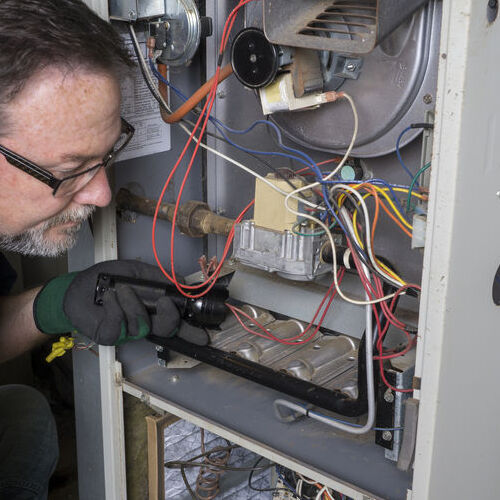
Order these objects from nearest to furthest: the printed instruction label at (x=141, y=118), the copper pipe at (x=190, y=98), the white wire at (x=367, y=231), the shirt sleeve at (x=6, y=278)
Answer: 1. the white wire at (x=367, y=231)
2. the copper pipe at (x=190, y=98)
3. the printed instruction label at (x=141, y=118)
4. the shirt sleeve at (x=6, y=278)

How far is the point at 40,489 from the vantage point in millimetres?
1482

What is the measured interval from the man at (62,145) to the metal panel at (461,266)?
0.50 m

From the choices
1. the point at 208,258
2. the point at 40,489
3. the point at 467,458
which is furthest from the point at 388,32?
the point at 40,489

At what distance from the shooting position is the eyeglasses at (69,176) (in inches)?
39.1

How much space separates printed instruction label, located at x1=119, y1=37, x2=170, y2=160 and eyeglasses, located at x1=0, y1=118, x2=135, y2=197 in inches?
1.9

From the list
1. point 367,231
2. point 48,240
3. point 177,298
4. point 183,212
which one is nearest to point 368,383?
point 367,231

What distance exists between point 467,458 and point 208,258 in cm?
72

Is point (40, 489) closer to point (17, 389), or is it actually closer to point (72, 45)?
point (17, 389)

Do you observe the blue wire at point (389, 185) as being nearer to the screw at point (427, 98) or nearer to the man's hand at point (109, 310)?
the screw at point (427, 98)

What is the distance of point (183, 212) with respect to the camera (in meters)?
1.23

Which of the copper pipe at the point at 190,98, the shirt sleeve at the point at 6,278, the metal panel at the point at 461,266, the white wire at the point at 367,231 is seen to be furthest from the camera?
the shirt sleeve at the point at 6,278

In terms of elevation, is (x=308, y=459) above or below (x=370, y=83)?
below

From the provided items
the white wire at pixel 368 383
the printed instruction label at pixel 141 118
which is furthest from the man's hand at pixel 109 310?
the white wire at pixel 368 383

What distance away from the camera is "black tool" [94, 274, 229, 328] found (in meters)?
1.15
